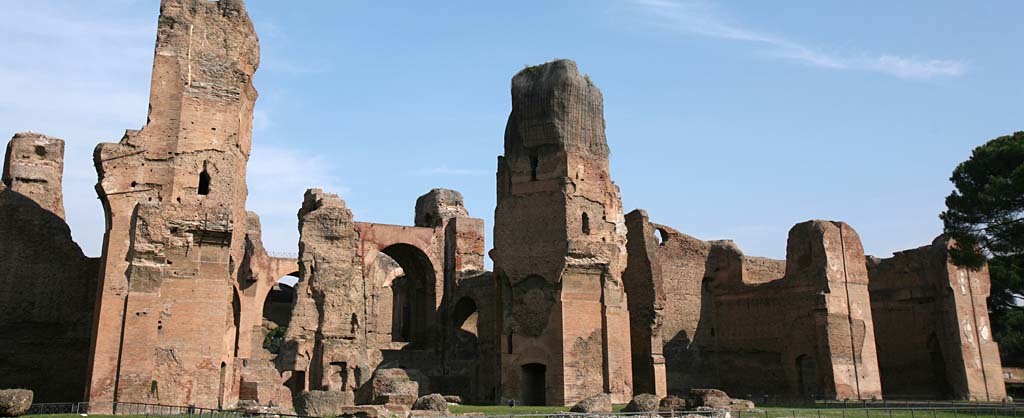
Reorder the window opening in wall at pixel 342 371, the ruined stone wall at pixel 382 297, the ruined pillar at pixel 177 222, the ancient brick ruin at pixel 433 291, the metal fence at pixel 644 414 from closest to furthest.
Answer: the metal fence at pixel 644 414 < the ruined pillar at pixel 177 222 < the ancient brick ruin at pixel 433 291 < the ruined stone wall at pixel 382 297 < the window opening in wall at pixel 342 371

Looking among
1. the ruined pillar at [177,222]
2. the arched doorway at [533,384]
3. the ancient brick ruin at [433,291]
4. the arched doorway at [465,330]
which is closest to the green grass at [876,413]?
the ancient brick ruin at [433,291]

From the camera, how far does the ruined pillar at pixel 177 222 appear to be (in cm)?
1485

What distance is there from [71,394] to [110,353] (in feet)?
12.3

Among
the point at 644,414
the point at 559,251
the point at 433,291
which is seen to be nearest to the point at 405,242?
the point at 433,291

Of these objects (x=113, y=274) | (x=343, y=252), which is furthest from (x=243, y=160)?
(x=343, y=252)

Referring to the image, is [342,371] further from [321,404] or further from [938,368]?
[938,368]

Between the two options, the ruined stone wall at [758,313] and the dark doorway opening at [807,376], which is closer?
the ruined stone wall at [758,313]

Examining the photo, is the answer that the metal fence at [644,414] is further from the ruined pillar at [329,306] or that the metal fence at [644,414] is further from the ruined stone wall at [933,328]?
the ruined stone wall at [933,328]

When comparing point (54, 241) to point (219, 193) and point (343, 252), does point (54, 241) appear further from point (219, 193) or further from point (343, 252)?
point (343, 252)

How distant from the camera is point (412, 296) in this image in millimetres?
31047

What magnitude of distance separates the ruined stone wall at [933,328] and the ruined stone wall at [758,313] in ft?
10.0

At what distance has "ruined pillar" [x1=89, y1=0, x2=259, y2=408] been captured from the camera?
1485cm

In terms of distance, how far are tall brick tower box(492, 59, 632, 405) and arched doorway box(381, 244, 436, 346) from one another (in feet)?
24.4

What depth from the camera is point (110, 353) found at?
14820 mm
